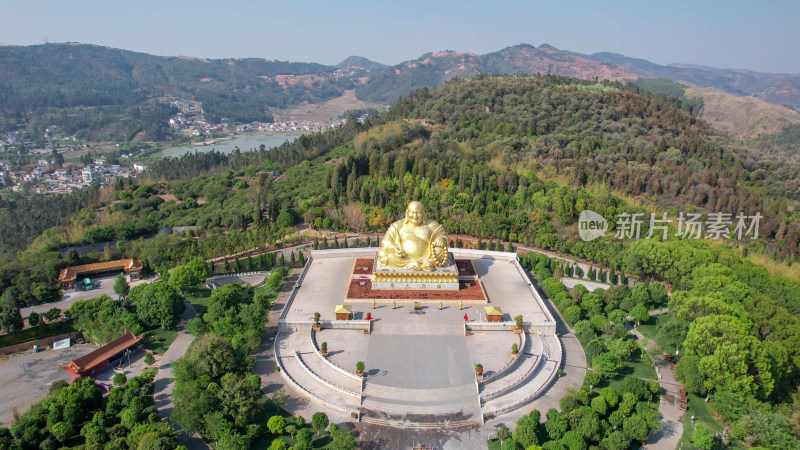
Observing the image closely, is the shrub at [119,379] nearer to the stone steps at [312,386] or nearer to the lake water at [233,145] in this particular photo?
the stone steps at [312,386]

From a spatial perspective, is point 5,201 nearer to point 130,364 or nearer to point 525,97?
point 130,364

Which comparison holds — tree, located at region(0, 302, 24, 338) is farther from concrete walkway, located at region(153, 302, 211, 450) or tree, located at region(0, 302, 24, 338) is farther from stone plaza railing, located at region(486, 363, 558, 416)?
stone plaza railing, located at region(486, 363, 558, 416)

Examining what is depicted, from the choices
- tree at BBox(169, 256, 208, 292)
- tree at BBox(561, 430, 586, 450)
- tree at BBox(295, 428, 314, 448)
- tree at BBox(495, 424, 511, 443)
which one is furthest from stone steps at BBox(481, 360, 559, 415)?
tree at BBox(169, 256, 208, 292)

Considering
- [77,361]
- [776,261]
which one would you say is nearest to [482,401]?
[77,361]

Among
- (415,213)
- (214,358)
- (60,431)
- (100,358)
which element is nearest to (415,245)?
(415,213)

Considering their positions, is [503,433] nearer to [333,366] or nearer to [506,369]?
[506,369]

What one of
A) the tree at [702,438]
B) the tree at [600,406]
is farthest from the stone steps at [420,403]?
the tree at [702,438]

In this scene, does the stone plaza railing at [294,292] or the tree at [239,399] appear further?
the stone plaza railing at [294,292]

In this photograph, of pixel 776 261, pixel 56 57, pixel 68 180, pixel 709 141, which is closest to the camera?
pixel 776 261
